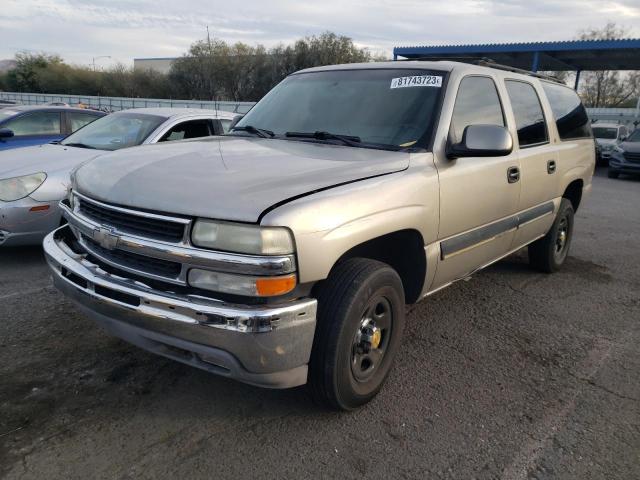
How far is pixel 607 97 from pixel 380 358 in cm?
5666

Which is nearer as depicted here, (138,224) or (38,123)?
(138,224)

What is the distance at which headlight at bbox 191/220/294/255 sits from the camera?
2.14 m

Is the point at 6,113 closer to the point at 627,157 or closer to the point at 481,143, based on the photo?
the point at 481,143

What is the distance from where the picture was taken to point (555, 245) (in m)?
5.25

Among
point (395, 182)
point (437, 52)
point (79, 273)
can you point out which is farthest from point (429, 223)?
point (437, 52)

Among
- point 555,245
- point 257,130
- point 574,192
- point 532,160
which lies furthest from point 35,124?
point 574,192

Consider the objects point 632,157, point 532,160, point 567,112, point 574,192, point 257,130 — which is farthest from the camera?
point 632,157

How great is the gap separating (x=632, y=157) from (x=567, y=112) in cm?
1188

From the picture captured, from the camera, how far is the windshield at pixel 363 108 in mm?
3206

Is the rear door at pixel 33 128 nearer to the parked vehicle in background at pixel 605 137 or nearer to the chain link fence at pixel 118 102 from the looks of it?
the chain link fence at pixel 118 102

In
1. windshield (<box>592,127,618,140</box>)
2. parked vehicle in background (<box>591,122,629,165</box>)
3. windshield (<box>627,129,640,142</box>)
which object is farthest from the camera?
windshield (<box>592,127,618,140</box>)

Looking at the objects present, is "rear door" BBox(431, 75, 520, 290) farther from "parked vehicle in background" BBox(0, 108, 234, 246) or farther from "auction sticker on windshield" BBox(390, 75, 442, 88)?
"parked vehicle in background" BBox(0, 108, 234, 246)

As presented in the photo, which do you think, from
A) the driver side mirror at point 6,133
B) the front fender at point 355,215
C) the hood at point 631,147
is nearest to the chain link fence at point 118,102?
the driver side mirror at point 6,133

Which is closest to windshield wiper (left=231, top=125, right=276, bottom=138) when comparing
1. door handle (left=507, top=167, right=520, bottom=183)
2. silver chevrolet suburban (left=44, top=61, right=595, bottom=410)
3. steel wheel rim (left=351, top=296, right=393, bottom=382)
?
silver chevrolet suburban (left=44, top=61, right=595, bottom=410)
